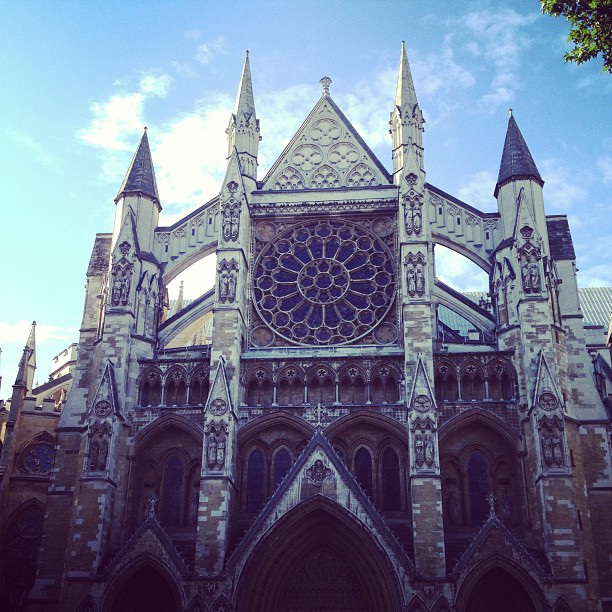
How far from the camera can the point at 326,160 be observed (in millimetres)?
32062

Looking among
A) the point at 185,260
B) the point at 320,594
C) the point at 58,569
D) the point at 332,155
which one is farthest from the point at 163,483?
the point at 332,155

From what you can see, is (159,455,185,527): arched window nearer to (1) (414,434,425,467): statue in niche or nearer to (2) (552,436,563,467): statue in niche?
(1) (414,434,425,467): statue in niche

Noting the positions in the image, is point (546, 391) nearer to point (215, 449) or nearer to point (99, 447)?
point (215, 449)

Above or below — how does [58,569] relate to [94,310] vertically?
below

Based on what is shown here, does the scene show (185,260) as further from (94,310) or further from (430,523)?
(430,523)

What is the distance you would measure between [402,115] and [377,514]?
14.9 m

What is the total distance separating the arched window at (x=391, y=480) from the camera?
25875 mm

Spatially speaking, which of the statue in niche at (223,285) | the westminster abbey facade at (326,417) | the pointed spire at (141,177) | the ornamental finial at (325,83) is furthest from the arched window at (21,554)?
the ornamental finial at (325,83)

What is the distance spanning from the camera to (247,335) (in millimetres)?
28547

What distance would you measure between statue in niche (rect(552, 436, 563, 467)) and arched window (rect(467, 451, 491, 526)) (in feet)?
7.98

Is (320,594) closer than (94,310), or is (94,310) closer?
(320,594)

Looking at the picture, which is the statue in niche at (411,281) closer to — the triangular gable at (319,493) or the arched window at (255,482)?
the triangular gable at (319,493)

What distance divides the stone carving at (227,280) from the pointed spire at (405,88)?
9128 mm

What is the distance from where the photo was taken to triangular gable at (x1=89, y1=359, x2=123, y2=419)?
2600 centimetres
